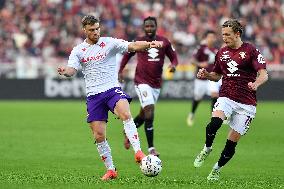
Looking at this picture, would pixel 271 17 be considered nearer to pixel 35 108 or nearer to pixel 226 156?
pixel 35 108

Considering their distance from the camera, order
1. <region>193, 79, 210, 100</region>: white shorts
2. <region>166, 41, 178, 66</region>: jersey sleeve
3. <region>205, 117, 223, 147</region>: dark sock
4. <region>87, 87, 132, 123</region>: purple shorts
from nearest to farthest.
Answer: <region>205, 117, 223, 147</region>: dark sock → <region>87, 87, 132, 123</region>: purple shorts → <region>166, 41, 178, 66</region>: jersey sleeve → <region>193, 79, 210, 100</region>: white shorts

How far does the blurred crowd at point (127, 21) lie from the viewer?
116 ft

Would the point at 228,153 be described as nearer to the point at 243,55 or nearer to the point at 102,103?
the point at 243,55

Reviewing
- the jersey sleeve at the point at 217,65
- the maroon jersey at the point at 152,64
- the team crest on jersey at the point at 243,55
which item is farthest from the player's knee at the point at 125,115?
the maroon jersey at the point at 152,64

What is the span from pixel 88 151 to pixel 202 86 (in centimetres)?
927

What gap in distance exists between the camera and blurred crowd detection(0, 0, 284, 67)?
35.4 m

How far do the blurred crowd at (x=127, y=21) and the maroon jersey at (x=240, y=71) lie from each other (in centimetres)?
2279

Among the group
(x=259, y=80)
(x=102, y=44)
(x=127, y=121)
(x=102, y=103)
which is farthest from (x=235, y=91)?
(x=102, y=44)

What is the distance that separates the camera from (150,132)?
16.2 meters

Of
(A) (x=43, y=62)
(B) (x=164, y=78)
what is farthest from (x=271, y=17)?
(A) (x=43, y=62)

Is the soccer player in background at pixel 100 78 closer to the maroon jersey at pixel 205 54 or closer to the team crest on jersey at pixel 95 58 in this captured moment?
the team crest on jersey at pixel 95 58

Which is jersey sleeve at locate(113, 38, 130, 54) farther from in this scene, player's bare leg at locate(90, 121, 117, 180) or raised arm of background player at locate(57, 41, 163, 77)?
player's bare leg at locate(90, 121, 117, 180)

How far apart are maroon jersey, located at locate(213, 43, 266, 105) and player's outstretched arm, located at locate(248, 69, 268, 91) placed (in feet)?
0.87

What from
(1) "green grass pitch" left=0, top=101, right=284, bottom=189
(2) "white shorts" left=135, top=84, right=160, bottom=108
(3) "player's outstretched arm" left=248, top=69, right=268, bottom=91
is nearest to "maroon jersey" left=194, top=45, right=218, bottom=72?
(1) "green grass pitch" left=0, top=101, right=284, bottom=189
